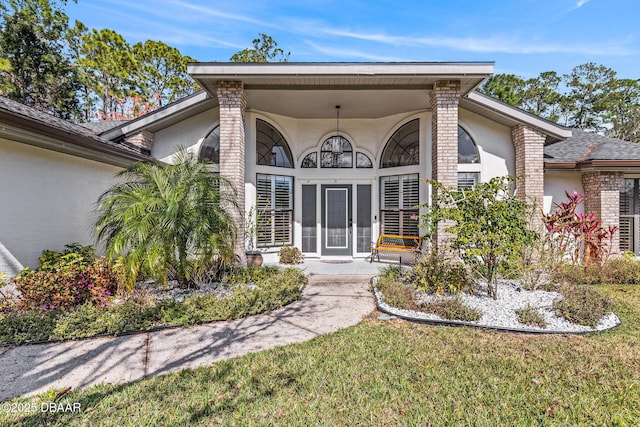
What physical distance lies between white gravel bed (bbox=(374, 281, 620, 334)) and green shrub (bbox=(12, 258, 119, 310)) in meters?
4.33

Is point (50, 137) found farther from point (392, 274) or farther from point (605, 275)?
point (605, 275)

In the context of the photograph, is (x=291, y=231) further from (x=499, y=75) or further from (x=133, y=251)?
(x=499, y=75)

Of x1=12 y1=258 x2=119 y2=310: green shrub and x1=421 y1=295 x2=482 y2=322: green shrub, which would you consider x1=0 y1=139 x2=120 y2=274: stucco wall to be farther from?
x1=421 y1=295 x2=482 y2=322: green shrub

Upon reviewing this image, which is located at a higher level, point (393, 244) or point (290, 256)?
point (393, 244)

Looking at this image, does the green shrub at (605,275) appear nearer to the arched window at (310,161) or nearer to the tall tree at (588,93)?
the arched window at (310,161)

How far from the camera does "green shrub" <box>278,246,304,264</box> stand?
8.48 metres

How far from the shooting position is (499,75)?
22875mm

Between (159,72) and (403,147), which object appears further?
(159,72)

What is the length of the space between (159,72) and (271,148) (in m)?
18.0

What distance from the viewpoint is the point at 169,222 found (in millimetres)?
4641

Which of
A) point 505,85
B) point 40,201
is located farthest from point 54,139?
point 505,85

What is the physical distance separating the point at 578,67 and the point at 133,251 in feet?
110

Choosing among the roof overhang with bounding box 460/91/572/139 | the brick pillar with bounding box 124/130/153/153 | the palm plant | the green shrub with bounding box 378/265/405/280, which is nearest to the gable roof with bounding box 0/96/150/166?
the palm plant

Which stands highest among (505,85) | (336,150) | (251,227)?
(505,85)
